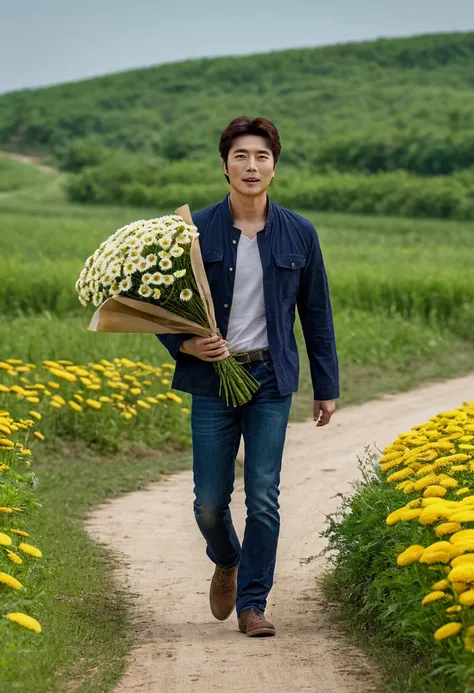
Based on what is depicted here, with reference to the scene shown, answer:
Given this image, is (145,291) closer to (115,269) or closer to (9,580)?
(115,269)

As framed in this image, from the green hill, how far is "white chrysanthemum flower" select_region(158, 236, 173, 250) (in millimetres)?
35411

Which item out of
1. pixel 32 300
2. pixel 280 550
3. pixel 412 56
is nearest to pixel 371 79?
pixel 412 56

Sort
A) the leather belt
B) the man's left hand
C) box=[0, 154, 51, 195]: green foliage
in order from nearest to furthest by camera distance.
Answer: the leather belt < the man's left hand < box=[0, 154, 51, 195]: green foliage

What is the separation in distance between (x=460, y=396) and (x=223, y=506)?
8.14m

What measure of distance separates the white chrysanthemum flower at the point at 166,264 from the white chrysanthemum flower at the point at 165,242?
0.05 m

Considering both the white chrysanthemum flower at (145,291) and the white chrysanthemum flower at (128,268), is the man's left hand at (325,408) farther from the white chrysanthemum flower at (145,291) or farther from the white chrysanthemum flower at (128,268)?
the white chrysanthemum flower at (128,268)

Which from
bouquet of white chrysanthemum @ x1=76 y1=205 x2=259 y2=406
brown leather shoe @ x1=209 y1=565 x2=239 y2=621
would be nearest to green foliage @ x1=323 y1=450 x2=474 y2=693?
brown leather shoe @ x1=209 y1=565 x2=239 y2=621

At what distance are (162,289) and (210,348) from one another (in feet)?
1.07

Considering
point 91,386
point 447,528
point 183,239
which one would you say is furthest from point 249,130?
point 91,386

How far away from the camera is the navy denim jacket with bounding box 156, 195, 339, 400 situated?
5.41 meters

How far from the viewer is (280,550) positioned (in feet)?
23.5

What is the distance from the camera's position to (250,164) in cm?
539

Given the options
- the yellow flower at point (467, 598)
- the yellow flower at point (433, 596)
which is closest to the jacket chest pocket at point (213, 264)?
the yellow flower at point (433, 596)

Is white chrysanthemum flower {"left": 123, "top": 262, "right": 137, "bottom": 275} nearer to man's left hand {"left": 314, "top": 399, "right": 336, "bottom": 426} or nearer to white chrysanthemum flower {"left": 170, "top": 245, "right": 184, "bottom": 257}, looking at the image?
white chrysanthemum flower {"left": 170, "top": 245, "right": 184, "bottom": 257}
